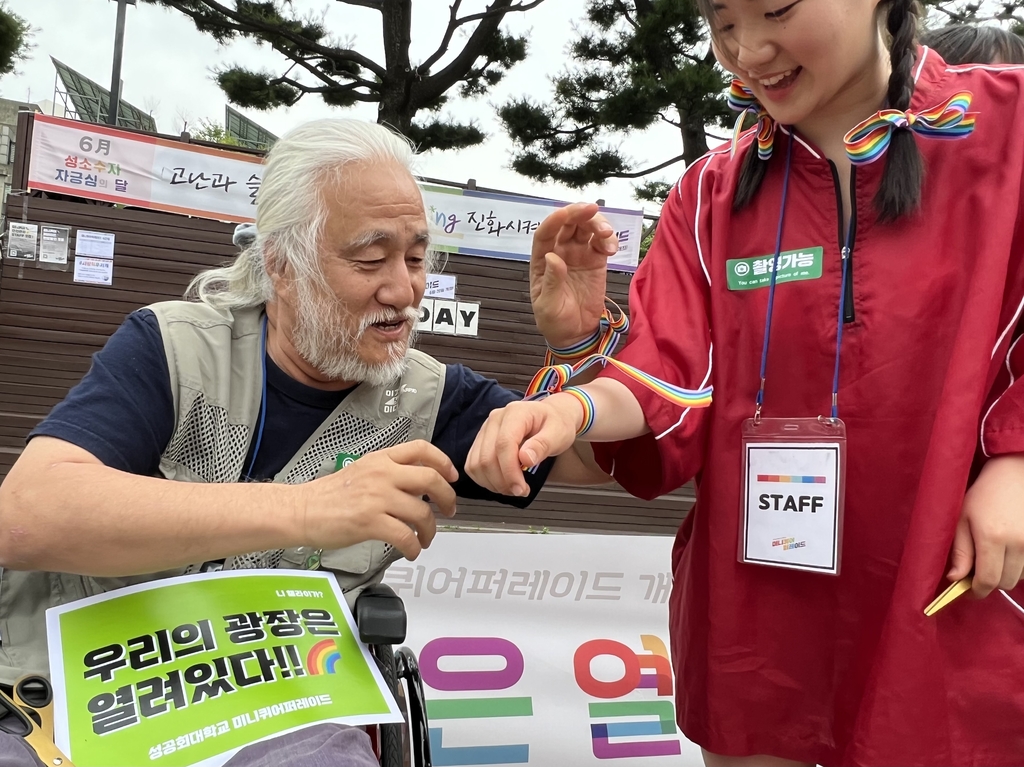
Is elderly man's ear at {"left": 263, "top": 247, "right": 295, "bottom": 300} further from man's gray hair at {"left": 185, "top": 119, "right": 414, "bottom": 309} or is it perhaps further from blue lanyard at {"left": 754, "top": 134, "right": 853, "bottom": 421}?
blue lanyard at {"left": 754, "top": 134, "right": 853, "bottom": 421}

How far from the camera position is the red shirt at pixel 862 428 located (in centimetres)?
105

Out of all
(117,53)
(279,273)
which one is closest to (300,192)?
(279,273)

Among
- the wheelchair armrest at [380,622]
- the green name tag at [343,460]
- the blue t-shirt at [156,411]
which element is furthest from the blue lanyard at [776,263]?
the green name tag at [343,460]

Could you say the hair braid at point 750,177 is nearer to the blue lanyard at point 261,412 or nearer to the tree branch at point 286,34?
the blue lanyard at point 261,412

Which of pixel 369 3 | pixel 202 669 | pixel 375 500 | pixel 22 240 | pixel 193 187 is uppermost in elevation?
pixel 369 3

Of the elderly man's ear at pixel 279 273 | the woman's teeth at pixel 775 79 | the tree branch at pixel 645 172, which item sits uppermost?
the tree branch at pixel 645 172

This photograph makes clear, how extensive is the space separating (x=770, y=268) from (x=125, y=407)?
1079mm

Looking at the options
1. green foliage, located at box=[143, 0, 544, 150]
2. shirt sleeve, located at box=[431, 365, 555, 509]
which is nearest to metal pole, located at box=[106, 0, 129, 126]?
green foliage, located at box=[143, 0, 544, 150]

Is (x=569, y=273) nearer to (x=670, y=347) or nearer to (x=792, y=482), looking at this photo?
(x=670, y=347)

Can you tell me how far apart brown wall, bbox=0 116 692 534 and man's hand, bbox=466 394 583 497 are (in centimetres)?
768

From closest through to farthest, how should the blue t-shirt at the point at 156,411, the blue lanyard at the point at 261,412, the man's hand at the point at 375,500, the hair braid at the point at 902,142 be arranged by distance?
the hair braid at the point at 902,142 < the man's hand at the point at 375,500 < the blue t-shirt at the point at 156,411 < the blue lanyard at the point at 261,412

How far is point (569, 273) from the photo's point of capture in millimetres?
1435

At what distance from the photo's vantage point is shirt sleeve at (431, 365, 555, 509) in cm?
165

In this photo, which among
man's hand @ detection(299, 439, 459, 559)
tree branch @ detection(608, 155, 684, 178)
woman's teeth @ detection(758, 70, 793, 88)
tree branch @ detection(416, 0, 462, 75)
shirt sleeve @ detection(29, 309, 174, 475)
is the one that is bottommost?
man's hand @ detection(299, 439, 459, 559)
